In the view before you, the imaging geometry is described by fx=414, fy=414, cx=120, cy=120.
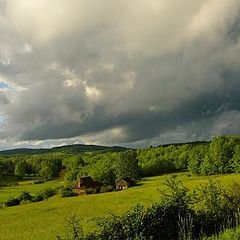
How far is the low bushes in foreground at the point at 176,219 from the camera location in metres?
20.9

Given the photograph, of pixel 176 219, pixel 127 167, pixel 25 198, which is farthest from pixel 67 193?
pixel 176 219

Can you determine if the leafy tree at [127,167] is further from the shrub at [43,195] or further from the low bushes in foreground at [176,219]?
the low bushes in foreground at [176,219]

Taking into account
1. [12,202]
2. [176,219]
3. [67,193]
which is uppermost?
[67,193]

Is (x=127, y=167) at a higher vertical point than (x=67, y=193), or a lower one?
higher

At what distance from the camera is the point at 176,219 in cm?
2552

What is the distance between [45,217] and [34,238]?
18816mm

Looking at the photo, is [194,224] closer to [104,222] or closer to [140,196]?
[104,222]

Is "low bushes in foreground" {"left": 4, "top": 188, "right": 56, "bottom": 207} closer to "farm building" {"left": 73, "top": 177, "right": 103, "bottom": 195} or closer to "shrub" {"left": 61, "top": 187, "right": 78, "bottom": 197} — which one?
"shrub" {"left": 61, "top": 187, "right": 78, "bottom": 197}

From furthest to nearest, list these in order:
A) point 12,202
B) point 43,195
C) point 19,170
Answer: point 19,170, point 43,195, point 12,202

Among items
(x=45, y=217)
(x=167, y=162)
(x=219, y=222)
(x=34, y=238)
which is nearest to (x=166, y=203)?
(x=219, y=222)

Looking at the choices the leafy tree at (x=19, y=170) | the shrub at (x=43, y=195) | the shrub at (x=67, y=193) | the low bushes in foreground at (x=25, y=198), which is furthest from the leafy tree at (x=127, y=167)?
the leafy tree at (x=19, y=170)

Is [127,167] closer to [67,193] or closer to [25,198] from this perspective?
[67,193]

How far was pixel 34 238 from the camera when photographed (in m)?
39.9

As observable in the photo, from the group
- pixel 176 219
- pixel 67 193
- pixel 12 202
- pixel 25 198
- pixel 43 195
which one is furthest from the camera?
pixel 67 193
